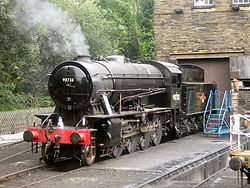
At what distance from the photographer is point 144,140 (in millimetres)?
12750

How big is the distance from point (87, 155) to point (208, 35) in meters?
11.7

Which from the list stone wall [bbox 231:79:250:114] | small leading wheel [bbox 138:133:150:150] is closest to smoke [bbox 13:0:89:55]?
small leading wheel [bbox 138:133:150:150]

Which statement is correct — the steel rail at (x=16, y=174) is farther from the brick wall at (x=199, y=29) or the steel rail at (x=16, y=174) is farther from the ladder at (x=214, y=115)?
the brick wall at (x=199, y=29)

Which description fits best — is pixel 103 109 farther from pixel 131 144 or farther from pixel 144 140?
pixel 144 140

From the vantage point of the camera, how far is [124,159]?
1081cm

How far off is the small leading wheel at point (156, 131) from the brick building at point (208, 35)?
6.32 metres

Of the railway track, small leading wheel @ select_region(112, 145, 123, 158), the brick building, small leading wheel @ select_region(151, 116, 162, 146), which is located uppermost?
the brick building

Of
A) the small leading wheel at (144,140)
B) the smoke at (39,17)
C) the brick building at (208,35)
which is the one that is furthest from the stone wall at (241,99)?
the smoke at (39,17)

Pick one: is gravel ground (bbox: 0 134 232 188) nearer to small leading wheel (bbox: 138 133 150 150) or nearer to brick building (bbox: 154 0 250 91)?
small leading wheel (bbox: 138 133 150 150)

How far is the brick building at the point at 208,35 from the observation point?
19.1m

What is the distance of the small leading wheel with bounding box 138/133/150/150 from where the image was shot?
12.5 m

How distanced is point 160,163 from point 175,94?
483cm

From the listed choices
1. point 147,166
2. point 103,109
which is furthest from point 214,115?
point 147,166

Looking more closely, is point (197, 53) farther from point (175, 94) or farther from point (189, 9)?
point (175, 94)
